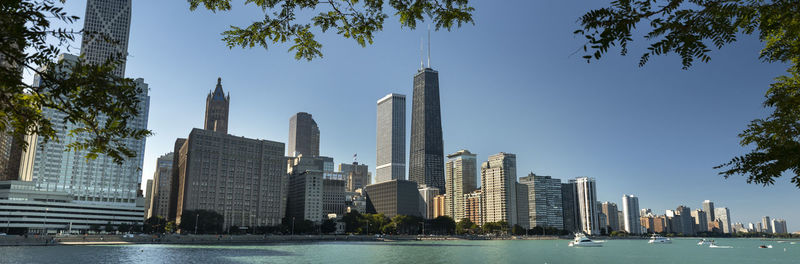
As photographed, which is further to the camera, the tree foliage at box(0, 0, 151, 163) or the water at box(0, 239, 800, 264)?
the water at box(0, 239, 800, 264)

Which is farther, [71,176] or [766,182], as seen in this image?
[71,176]

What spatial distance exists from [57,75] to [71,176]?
230 metres

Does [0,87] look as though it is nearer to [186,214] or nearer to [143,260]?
[143,260]

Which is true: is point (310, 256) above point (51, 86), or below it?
below

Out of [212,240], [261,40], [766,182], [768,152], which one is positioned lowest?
[212,240]

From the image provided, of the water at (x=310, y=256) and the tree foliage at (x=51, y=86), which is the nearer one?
the tree foliage at (x=51, y=86)

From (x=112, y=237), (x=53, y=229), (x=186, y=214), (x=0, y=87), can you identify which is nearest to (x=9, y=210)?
(x=53, y=229)

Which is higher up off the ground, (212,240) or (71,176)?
(71,176)

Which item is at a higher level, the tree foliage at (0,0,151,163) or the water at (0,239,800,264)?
the tree foliage at (0,0,151,163)

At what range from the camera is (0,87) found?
22.0 feet

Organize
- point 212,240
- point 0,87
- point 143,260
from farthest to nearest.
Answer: point 212,240 < point 143,260 < point 0,87

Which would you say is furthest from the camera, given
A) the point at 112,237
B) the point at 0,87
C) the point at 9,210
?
the point at 9,210

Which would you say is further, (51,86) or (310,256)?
(310,256)

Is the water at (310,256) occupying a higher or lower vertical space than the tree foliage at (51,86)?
lower
